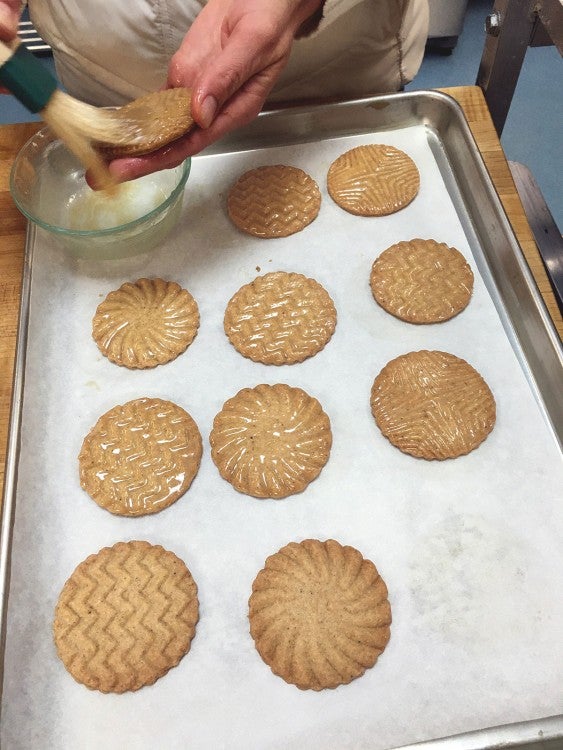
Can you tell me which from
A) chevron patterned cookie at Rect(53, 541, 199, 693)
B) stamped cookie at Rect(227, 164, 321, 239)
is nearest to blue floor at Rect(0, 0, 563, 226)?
stamped cookie at Rect(227, 164, 321, 239)

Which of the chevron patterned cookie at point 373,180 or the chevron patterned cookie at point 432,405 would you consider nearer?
the chevron patterned cookie at point 432,405

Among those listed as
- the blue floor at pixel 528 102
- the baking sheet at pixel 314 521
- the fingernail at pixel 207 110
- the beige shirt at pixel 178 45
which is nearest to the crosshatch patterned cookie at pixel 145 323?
the baking sheet at pixel 314 521

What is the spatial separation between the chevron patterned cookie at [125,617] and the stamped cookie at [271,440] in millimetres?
283

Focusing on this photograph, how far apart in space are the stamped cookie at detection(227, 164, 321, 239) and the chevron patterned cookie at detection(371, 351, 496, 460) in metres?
0.60

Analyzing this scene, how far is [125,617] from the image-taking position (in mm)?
1457

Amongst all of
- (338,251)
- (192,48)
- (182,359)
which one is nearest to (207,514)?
(182,359)

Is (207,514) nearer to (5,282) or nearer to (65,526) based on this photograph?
(65,526)

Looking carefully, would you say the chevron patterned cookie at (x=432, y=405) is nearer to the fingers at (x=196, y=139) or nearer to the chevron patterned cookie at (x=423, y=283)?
the chevron patterned cookie at (x=423, y=283)

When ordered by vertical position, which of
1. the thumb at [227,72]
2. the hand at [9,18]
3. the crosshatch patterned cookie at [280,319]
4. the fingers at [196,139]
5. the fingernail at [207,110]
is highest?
the hand at [9,18]

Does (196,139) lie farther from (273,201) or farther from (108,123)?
(273,201)

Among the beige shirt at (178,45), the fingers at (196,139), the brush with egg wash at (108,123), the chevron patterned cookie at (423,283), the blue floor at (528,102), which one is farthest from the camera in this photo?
the blue floor at (528,102)

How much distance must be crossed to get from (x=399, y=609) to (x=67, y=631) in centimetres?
78

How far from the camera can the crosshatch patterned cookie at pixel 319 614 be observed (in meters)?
1.38

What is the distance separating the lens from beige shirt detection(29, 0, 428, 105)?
67.8 inches
